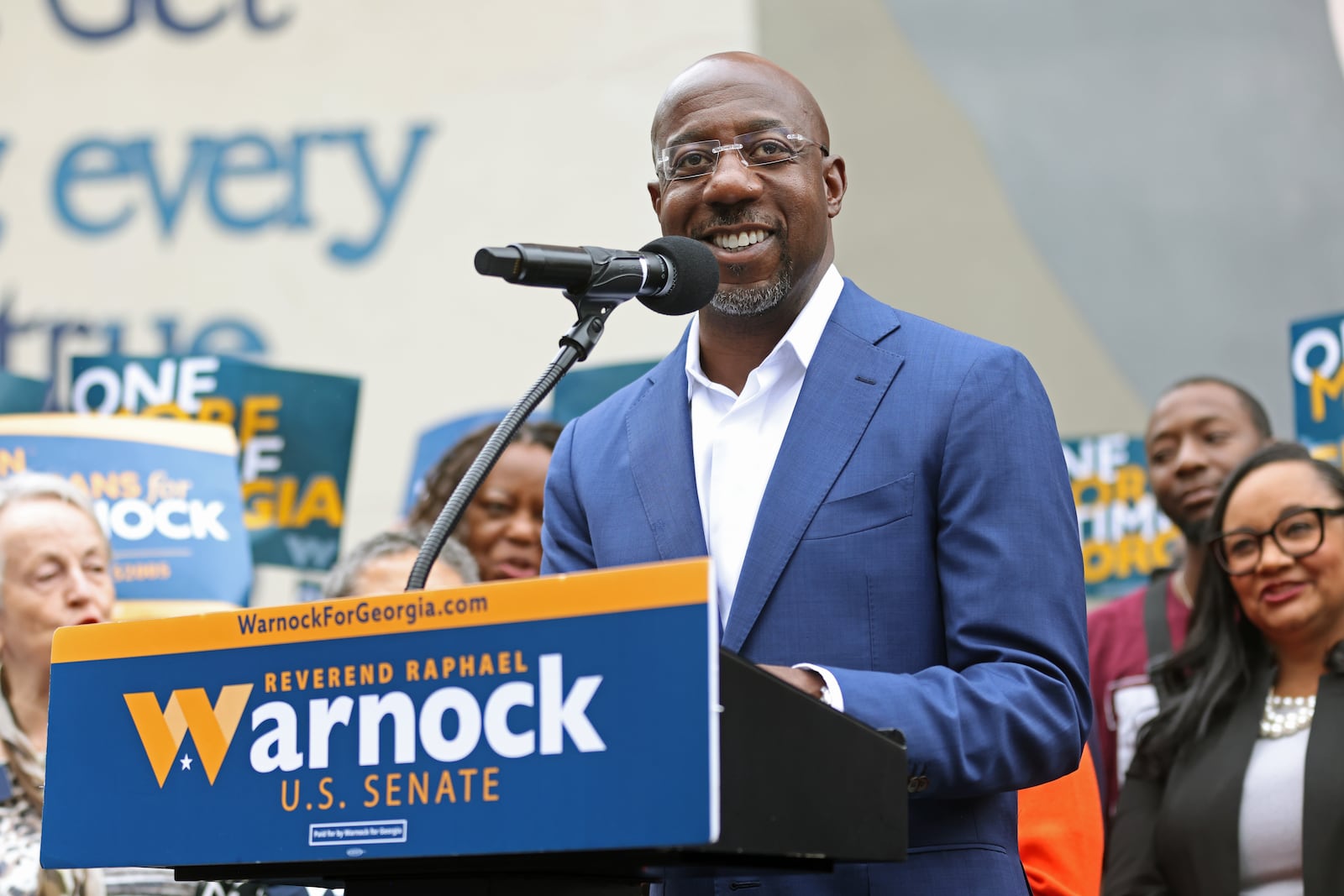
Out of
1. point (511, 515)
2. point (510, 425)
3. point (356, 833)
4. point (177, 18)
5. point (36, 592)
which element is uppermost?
point (177, 18)

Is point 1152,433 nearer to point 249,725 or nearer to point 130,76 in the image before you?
point 249,725

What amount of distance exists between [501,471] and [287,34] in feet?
9.69

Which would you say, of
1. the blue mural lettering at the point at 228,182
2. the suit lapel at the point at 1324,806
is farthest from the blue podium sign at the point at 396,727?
the blue mural lettering at the point at 228,182

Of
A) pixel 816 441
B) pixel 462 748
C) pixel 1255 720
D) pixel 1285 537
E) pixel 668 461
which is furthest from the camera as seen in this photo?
pixel 1285 537

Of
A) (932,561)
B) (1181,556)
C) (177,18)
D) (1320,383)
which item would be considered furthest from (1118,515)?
(177,18)

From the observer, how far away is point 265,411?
14.6ft

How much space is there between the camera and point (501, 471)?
13.7ft

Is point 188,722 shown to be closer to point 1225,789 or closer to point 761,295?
point 761,295

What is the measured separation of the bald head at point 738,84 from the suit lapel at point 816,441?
266 mm

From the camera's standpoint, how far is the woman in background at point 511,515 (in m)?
4.10

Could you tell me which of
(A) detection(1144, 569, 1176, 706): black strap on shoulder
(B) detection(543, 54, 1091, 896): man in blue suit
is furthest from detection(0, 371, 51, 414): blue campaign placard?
(A) detection(1144, 569, 1176, 706): black strap on shoulder

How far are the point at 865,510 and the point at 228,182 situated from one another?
5.02 meters

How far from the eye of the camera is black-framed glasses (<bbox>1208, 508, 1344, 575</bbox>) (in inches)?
129

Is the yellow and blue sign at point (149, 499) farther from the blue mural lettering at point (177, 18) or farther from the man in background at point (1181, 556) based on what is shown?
the blue mural lettering at point (177, 18)
